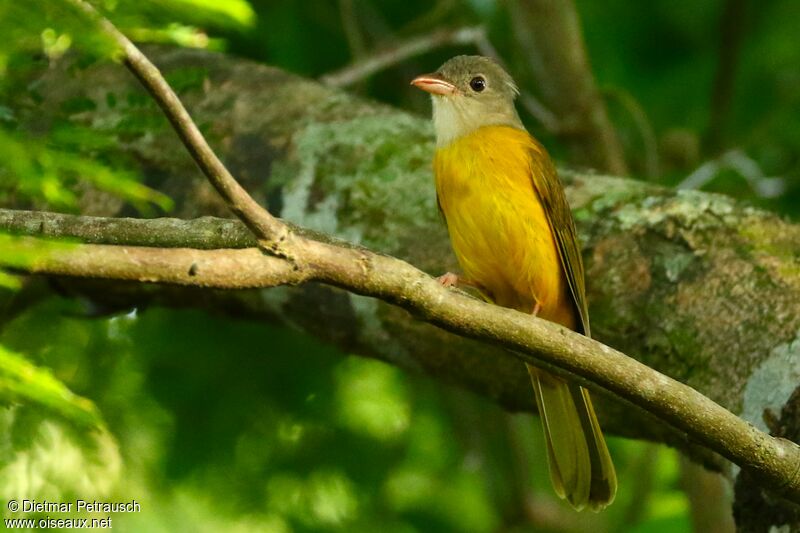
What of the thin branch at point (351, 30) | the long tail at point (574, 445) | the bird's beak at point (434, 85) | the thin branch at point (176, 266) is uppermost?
the thin branch at point (351, 30)

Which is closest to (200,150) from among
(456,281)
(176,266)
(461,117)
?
(176,266)

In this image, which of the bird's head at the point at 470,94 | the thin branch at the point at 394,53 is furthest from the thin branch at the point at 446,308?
the thin branch at the point at 394,53

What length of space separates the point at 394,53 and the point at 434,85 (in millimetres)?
749

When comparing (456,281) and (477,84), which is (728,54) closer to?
(477,84)

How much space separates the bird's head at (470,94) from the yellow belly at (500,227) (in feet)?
0.92

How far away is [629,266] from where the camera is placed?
335cm

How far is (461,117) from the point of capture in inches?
Answer: 163

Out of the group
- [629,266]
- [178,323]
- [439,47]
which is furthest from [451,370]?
[439,47]

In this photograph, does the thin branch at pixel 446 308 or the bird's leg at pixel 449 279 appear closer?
the thin branch at pixel 446 308

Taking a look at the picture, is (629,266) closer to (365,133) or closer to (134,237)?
(365,133)

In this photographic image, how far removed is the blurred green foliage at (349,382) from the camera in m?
4.03

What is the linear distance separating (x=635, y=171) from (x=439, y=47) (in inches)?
50.3

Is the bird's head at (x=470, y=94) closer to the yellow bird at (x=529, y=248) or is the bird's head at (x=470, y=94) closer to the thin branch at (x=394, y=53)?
the yellow bird at (x=529, y=248)

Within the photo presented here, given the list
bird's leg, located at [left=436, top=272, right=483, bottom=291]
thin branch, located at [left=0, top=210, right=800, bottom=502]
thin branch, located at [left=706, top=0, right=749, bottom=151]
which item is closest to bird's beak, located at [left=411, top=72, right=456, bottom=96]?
bird's leg, located at [left=436, top=272, right=483, bottom=291]
